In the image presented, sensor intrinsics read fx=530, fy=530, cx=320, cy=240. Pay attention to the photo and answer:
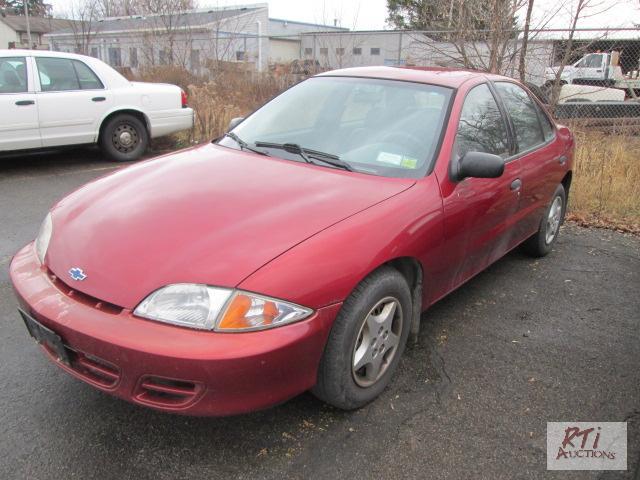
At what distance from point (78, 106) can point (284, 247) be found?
6237mm

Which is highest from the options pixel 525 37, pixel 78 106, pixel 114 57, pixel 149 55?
pixel 114 57

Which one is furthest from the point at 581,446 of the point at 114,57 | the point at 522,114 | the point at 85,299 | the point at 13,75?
the point at 114,57

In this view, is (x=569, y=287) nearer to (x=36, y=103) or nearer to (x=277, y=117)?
(x=277, y=117)

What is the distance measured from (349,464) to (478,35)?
7.65 metres

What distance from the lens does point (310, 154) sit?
3064 mm

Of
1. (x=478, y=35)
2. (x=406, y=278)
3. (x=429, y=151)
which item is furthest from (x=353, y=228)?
(x=478, y=35)

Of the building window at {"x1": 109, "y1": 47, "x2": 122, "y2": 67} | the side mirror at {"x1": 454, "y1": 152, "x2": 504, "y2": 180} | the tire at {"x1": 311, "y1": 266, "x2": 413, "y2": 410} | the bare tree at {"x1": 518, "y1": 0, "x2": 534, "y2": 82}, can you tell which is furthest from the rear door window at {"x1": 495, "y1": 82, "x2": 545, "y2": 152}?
the building window at {"x1": 109, "y1": 47, "x2": 122, "y2": 67}

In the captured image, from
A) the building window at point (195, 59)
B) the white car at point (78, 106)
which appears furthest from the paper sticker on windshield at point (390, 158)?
the building window at point (195, 59)

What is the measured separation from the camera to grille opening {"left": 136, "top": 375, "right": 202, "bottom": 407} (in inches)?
79.4

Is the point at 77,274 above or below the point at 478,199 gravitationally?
below

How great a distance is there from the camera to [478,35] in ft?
27.0

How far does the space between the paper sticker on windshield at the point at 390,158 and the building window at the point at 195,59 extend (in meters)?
13.6

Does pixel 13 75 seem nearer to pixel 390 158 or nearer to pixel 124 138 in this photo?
pixel 124 138

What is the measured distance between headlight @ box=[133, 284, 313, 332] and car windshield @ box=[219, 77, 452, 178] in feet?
3.78
